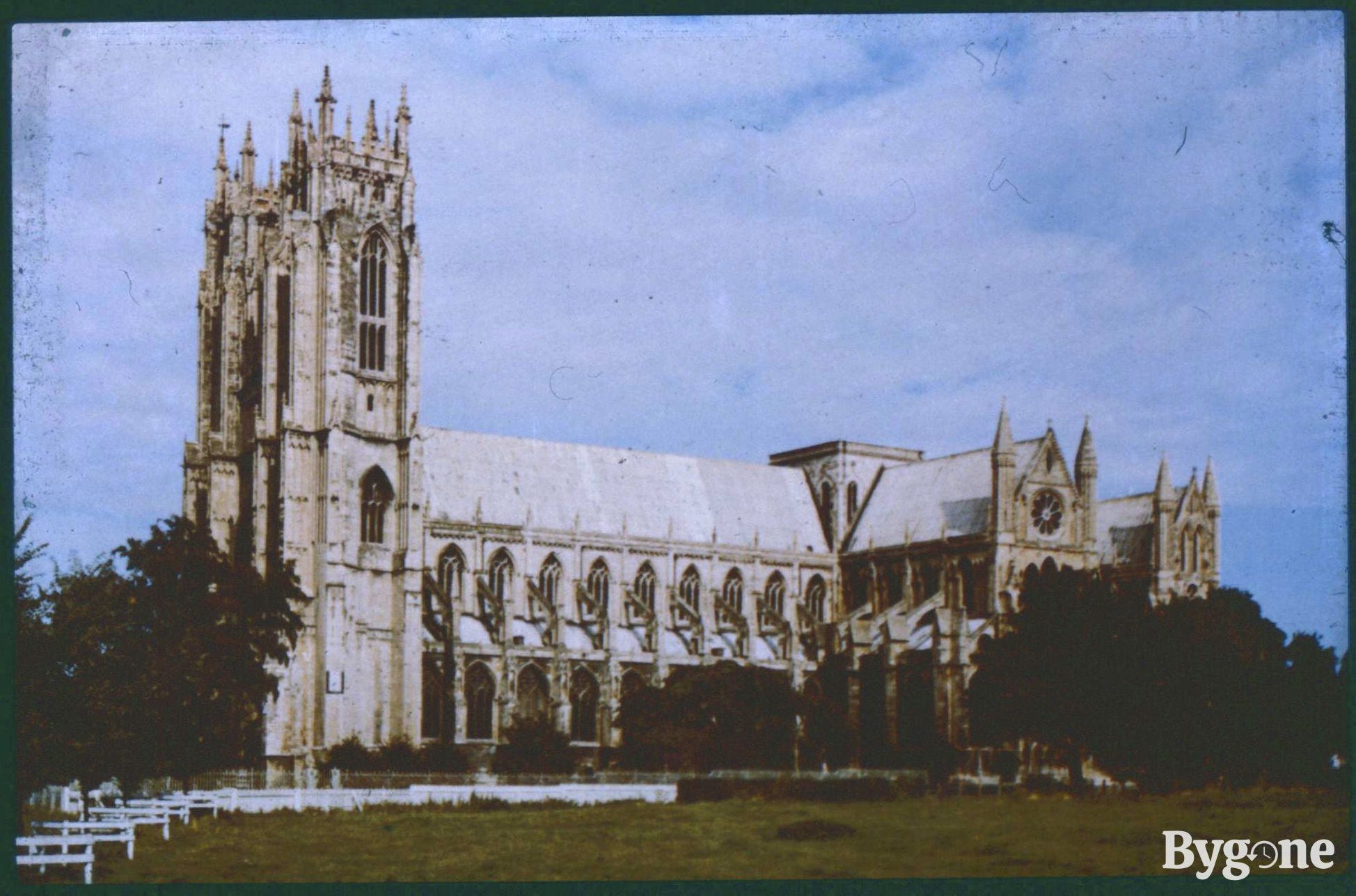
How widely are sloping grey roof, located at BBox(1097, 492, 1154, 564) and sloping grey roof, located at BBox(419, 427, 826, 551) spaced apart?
13.5 meters

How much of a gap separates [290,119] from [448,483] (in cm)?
1674

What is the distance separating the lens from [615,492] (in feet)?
318

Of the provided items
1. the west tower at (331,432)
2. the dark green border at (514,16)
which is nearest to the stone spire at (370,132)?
the west tower at (331,432)

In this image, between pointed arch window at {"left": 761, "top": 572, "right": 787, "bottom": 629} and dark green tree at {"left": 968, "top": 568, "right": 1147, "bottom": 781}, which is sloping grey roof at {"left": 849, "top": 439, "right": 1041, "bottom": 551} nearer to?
pointed arch window at {"left": 761, "top": 572, "right": 787, "bottom": 629}

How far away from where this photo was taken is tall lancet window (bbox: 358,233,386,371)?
8506cm

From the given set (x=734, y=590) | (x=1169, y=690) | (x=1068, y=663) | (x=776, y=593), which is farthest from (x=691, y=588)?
(x=1169, y=690)

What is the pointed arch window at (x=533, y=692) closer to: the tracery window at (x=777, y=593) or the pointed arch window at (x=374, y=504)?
the pointed arch window at (x=374, y=504)

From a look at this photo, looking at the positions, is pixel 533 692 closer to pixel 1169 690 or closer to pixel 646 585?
pixel 646 585

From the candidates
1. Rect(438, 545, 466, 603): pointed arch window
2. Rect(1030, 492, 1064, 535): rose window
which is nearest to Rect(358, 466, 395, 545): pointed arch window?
Rect(438, 545, 466, 603): pointed arch window

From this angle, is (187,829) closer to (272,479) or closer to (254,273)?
(272,479)

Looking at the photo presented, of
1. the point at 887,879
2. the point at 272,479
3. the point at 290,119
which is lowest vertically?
the point at 887,879

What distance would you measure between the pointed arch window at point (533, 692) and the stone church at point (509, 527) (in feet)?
0.46

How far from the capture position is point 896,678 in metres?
89.6

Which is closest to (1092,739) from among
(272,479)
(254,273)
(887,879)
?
(887,879)
